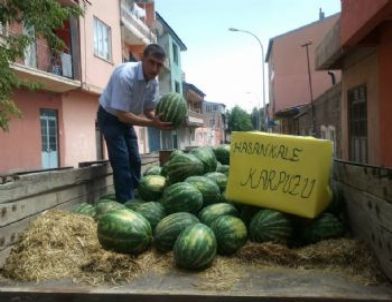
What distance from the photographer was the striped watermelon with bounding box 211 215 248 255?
3490mm

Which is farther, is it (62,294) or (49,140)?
(49,140)

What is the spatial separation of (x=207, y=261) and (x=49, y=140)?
20.7 m

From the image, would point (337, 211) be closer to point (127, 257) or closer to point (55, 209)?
point (127, 257)

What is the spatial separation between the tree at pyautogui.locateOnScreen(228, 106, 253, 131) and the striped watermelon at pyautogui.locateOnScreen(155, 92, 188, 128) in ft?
316

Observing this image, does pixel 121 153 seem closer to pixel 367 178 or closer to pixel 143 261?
pixel 143 261

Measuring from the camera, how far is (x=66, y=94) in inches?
975

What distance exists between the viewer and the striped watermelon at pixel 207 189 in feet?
14.0

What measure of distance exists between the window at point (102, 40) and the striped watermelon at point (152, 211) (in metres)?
24.6

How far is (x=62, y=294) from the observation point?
2775mm

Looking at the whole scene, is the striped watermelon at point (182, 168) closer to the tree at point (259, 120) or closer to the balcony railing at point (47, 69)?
the balcony railing at point (47, 69)

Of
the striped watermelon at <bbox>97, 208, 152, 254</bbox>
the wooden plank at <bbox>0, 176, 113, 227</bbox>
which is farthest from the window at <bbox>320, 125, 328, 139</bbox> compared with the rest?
the striped watermelon at <bbox>97, 208, 152, 254</bbox>

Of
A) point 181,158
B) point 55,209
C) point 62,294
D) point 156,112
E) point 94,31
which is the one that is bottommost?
point 62,294

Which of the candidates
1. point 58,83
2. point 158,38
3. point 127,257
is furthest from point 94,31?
point 127,257

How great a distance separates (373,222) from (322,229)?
60 centimetres
